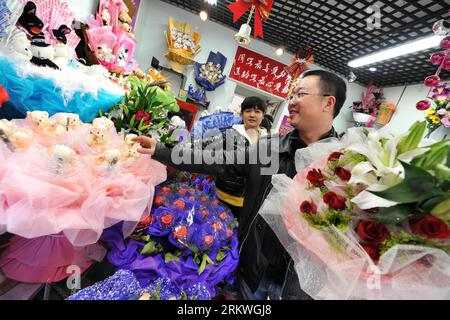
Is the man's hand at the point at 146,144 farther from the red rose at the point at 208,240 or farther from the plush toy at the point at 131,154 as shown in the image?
the red rose at the point at 208,240

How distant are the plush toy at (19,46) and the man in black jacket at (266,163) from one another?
0.72 meters

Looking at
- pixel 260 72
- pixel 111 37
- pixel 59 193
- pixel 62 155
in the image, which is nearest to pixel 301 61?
pixel 260 72

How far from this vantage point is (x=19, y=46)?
1.13 metres

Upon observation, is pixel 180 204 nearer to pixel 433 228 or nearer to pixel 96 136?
pixel 96 136

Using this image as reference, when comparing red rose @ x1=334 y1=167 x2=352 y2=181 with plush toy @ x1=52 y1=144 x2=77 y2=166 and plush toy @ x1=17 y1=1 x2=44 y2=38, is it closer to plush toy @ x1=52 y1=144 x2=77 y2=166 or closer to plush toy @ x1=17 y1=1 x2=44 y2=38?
plush toy @ x1=52 y1=144 x2=77 y2=166

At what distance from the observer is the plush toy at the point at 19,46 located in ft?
3.67

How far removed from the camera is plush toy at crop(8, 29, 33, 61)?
112cm

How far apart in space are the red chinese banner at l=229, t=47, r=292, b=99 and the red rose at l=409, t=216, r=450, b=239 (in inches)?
194

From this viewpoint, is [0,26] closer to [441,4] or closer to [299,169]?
[299,169]

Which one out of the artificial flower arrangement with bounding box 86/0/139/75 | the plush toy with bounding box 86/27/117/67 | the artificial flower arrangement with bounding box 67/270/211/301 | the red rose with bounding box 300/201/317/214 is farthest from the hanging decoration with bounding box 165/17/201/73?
the red rose with bounding box 300/201/317/214

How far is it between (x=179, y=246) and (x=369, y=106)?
5661mm

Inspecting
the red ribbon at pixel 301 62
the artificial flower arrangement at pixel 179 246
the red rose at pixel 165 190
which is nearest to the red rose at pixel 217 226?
the artificial flower arrangement at pixel 179 246
